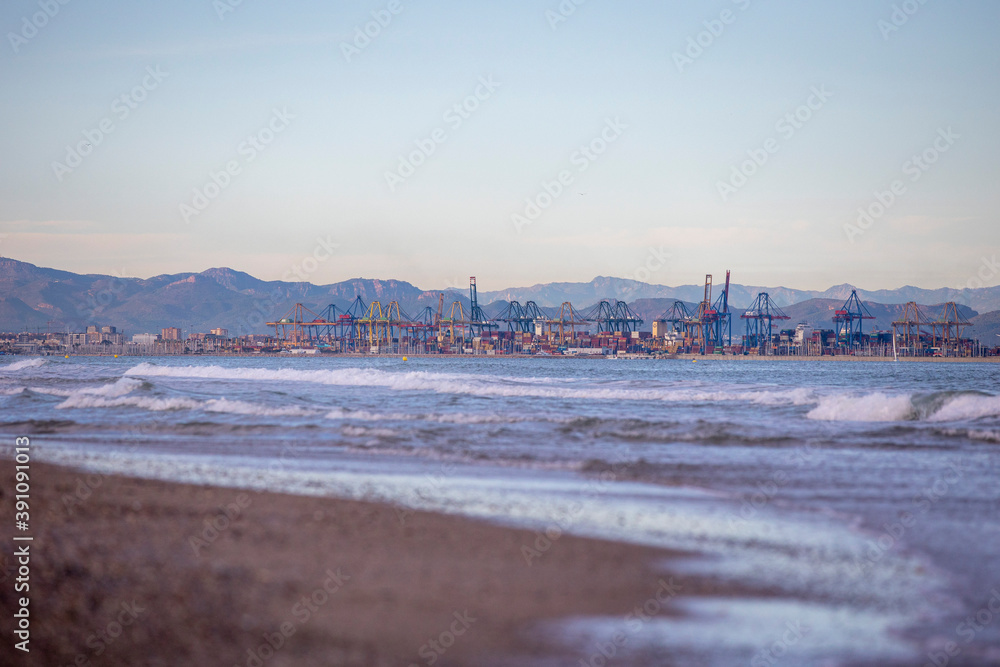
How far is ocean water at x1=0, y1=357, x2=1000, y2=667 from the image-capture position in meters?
5.02

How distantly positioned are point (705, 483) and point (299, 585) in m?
6.57

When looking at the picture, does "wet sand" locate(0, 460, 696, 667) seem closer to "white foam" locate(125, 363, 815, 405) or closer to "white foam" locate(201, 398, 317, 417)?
"white foam" locate(201, 398, 317, 417)

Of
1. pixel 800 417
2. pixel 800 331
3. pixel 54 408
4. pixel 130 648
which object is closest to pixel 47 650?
pixel 130 648

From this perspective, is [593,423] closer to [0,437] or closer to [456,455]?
[456,455]

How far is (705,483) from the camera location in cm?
1069

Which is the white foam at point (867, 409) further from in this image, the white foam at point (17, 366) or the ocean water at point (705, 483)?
the white foam at point (17, 366)

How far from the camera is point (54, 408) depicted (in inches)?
966

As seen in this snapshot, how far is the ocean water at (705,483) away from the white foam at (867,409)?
94 mm

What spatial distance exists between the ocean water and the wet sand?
0.39 meters

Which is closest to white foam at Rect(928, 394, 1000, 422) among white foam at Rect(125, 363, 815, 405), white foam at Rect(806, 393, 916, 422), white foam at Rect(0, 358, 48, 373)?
white foam at Rect(806, 393, 916, 422)

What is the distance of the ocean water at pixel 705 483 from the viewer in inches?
198

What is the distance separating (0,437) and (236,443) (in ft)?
20.1

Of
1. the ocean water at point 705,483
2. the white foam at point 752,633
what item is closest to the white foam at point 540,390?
the ocean water at point 705,483

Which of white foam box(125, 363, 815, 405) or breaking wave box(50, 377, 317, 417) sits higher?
breaking wave box(50, 377, 317, 417)
